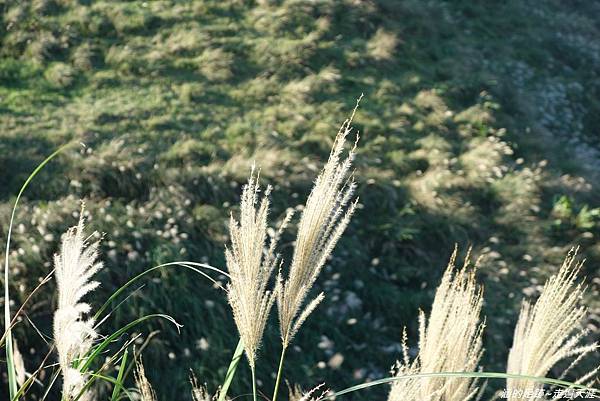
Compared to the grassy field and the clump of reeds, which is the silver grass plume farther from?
the grassy field

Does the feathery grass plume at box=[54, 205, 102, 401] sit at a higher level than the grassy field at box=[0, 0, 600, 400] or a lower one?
higher

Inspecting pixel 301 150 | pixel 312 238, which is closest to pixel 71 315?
pixel 312 238

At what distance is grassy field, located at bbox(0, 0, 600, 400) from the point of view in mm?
5461

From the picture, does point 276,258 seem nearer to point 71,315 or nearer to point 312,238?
point 312,238

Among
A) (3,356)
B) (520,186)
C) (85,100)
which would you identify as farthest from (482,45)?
(3,356)

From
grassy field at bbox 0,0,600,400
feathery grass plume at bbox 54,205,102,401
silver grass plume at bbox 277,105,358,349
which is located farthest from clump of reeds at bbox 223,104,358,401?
grassy field at bbox 0,0,600,400

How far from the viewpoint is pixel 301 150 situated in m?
7.98

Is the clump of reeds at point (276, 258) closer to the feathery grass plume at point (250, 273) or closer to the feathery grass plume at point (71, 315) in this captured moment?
the feathery grass plume at point (250, 273)

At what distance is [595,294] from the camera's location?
6.40m

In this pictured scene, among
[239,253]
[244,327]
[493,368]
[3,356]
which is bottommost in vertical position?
[493,368]

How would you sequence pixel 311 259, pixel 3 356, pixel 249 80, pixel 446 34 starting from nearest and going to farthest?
1. pixel 311 259
2. pixel 3 356
3. pixel 249 80
4. pixel 446 34

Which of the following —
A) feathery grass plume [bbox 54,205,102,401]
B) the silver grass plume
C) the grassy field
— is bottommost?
the grassy field

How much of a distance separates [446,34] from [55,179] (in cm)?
852

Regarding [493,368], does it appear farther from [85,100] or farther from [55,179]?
[85,100]
